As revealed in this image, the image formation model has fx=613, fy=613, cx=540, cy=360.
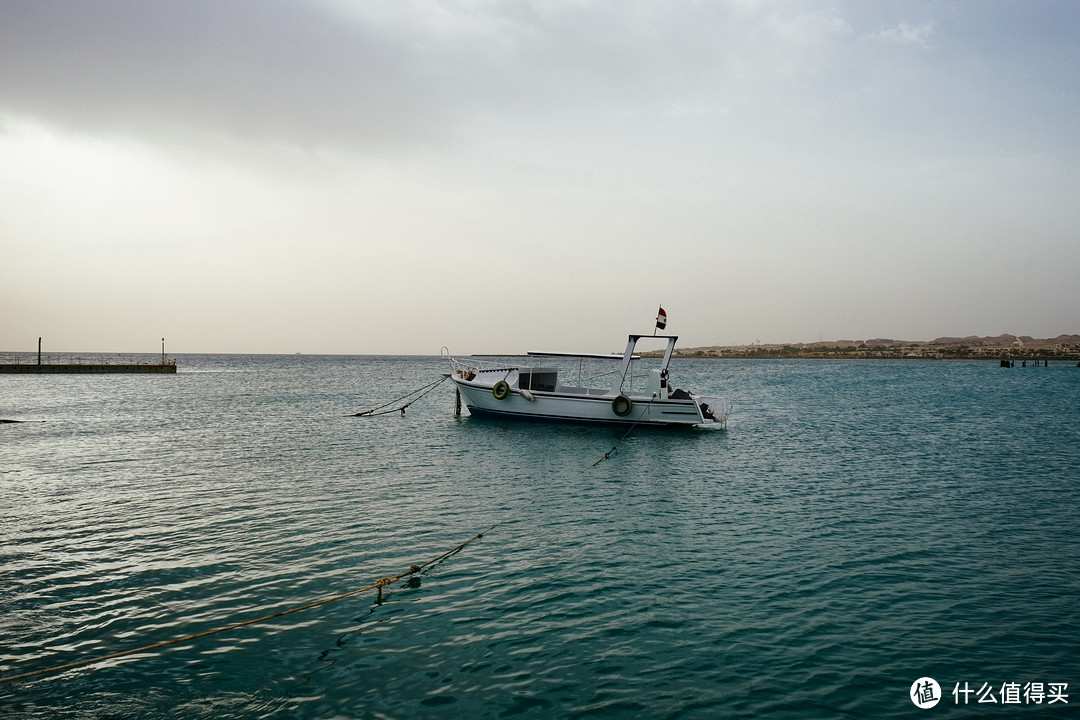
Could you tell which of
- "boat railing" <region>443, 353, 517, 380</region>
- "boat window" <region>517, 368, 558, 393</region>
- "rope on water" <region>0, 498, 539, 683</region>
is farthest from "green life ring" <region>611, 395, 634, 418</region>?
"rope on water" <region>0, 498, 539, 683</region>

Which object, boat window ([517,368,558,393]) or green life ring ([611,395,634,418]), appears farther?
boat window ([517,368,558,393])

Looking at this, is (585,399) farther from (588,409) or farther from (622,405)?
→ (622,405)

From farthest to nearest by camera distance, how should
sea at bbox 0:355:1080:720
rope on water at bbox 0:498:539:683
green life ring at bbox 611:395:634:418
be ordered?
green life ring at bbox 611:395:634:418, rope on water at bbox 0:498:539:683, sea at bbox 0:355:1080:720

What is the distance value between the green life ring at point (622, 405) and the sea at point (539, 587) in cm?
869

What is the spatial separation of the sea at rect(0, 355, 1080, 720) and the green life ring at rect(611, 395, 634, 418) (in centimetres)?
869

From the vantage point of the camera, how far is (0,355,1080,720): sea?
681 centimetres

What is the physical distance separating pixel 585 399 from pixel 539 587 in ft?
72.1

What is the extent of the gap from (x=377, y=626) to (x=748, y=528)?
8.47m

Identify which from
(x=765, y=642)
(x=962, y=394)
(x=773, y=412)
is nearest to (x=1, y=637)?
(x=765, y=642)

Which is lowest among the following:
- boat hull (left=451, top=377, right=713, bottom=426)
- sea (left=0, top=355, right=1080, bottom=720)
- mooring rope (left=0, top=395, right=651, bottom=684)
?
sea (left=0, top=355, right=1080, bottom=720)

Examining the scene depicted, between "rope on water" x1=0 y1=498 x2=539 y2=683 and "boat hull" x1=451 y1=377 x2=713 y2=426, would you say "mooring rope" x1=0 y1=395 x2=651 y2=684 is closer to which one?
"rope on water" x1=0 y1=498 x2=539 y2=683

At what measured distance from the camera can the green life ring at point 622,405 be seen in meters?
30.9

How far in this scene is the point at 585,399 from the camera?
104ft

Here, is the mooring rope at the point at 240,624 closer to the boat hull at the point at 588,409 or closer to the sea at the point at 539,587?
the sea at the point at 539,587
